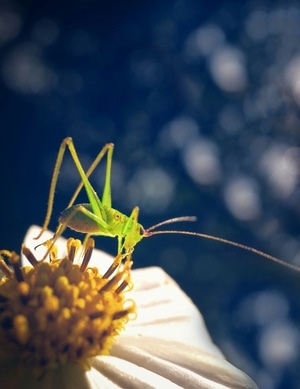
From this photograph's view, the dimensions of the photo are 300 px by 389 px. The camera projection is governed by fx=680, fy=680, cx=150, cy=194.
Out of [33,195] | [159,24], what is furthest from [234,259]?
[159,24]

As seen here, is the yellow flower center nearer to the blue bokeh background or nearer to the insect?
the insect

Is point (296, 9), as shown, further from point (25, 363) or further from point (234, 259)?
point (25, 363)

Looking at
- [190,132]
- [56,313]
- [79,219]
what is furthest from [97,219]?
[190,132]

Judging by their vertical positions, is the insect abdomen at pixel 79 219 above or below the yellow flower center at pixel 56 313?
above

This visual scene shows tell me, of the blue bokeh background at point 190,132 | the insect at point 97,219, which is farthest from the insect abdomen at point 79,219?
the blue bokeh background at point 190,132

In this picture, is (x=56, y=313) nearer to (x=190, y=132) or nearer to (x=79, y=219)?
(x=79, y=219)

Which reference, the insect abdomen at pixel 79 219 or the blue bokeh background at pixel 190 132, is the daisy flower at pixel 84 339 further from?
the blue bokeh background at pixel 190 132
